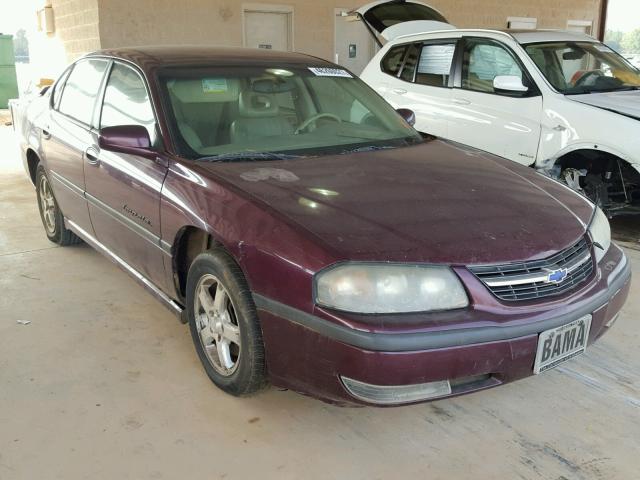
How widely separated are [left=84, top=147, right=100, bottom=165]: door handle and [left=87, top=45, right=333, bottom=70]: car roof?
0.53 m

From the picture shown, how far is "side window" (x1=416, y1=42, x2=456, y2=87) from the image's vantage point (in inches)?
227

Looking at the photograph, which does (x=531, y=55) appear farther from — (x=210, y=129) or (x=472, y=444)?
(x=472, y=444)

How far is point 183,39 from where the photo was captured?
9.50 m

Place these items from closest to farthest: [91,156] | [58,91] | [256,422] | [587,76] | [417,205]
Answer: [417,205] < [256,422] < [91,156] < [58,91] < [587,76]

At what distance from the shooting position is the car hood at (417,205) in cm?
212

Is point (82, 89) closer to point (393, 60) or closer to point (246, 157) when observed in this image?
point (246, 157)

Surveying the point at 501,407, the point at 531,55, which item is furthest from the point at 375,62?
the point at 501,407

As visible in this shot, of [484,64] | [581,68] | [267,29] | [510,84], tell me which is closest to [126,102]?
[510,84]

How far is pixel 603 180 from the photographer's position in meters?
4.94

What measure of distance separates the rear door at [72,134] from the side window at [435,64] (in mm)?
→ 3256

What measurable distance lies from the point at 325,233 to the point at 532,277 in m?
0.74

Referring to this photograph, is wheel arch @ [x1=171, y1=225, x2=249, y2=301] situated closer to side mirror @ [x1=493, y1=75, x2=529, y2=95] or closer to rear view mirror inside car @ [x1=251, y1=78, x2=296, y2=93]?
rear view mirror inside car @ [x1=251, y1=78, x2=296, y2=93]

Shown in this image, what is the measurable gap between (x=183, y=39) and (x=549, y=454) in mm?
8682

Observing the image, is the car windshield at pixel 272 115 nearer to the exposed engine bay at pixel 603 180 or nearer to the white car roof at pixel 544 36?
the exposed engine bay at pixel 603 180
